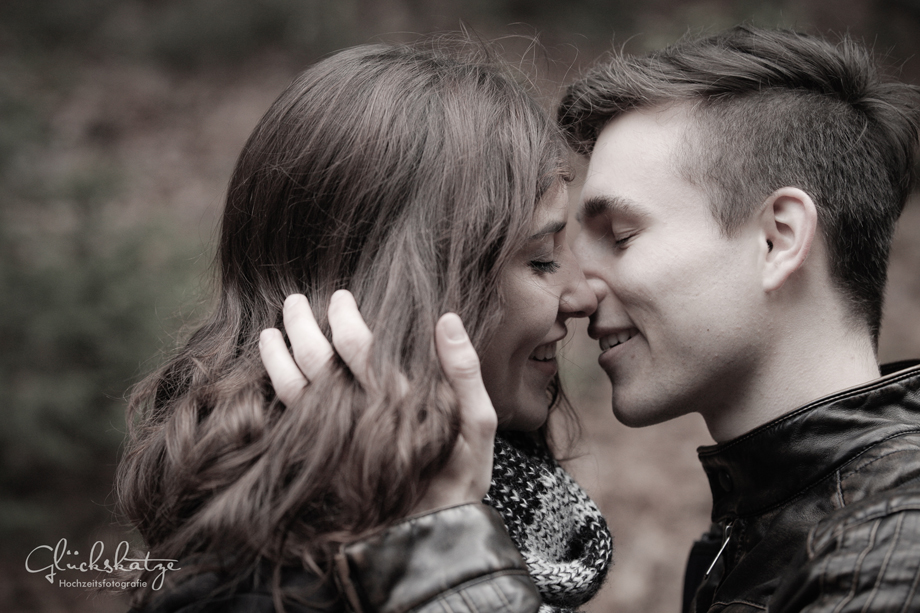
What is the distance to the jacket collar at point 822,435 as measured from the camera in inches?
68.5

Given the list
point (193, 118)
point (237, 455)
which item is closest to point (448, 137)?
point (237, 455)

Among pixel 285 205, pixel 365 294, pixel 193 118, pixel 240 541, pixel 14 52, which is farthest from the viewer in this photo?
pixel 193 118

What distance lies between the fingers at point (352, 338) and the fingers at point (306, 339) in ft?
0.12

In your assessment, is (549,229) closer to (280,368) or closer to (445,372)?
(445,372)

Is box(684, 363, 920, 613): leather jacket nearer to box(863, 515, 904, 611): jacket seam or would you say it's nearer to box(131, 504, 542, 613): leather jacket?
box(863, 515, 904, 611): jacket seam

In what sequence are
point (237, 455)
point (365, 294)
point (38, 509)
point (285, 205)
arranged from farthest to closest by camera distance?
→ point (38, 509) → point (285, 205) → point (365, 294) → point (237, 455)

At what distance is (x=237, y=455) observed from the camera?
155 cm

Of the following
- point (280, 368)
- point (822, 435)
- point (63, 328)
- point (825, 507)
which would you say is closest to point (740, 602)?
point (825, 507)

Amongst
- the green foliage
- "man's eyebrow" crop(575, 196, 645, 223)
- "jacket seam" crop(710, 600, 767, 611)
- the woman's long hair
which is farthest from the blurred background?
"jacket seam" crop(710, 600, 767, 611)

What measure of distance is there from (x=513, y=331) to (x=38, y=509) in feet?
13.4

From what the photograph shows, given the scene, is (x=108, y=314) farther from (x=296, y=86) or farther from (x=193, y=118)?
(x=193, y=118)

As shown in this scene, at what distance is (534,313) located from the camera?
203 centimetres

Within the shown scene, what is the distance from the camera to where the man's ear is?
200 centimetres

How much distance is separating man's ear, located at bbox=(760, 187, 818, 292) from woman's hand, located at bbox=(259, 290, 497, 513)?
103cm
